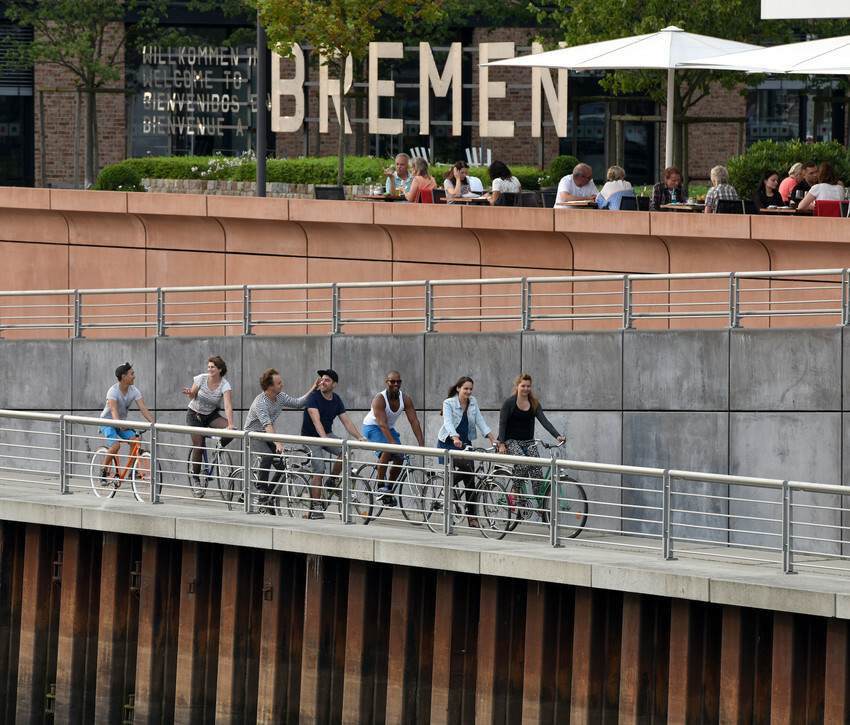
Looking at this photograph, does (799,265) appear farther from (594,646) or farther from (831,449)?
(594,646)

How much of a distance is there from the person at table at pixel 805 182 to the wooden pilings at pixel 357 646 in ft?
27.6

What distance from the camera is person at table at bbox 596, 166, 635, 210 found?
2061cm

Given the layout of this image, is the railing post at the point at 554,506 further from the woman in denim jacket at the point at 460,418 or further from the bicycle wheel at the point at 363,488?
Result: the woman in denim jacket at the point at 460,418

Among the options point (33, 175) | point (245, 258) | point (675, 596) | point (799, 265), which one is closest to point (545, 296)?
point (799, 265)

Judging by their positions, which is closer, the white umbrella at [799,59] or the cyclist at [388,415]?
the cyclist at [388,415]

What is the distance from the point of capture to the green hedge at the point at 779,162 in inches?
835

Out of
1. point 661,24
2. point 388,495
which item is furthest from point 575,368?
point 661,24

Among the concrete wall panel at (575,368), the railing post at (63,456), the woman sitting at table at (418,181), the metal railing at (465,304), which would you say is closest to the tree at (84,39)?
the metal railing at (465,304)

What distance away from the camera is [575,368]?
17.4 meters

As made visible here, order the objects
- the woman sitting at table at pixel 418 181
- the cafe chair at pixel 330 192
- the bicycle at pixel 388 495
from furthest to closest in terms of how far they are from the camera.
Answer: the cafe chair at pixel 330 192, the woman sitting at table at pixel 418 181, the bicycle at pixel 388 495

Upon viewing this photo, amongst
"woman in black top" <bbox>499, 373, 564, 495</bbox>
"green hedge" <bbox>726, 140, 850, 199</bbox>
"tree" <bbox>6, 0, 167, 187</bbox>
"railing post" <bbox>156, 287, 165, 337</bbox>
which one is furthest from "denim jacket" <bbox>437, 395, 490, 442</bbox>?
"tree" <bbox>6, 0, 167, 187</bbox>

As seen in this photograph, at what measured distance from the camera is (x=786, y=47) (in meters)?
20.0

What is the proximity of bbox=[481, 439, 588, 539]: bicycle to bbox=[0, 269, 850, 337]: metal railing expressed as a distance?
237 centimetres

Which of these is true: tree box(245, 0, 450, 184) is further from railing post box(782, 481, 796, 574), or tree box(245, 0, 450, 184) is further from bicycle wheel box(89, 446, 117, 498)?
railing post box(782, 481, 796, 574)
